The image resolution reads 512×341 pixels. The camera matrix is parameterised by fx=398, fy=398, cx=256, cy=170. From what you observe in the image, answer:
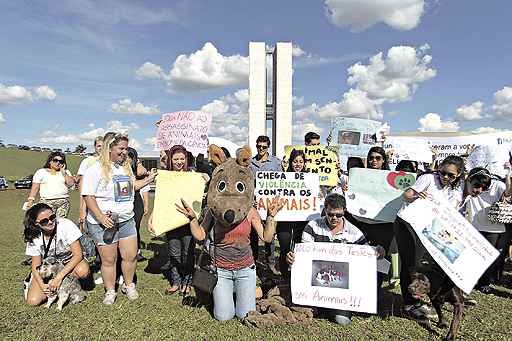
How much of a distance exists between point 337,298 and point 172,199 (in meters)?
2.63

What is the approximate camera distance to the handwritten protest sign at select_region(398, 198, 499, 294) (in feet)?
13.5

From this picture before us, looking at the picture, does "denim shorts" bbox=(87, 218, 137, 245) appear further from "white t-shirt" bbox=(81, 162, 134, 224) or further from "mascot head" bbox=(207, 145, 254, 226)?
"mascot head" bbox=(207, 145, 254, 226)

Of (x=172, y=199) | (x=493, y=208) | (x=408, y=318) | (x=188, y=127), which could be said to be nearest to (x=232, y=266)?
(x=172, y=199)

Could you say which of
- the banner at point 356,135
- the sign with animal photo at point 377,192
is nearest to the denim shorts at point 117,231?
the sign with animal photo at point 377,192

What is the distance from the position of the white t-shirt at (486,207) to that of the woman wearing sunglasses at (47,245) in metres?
5.44

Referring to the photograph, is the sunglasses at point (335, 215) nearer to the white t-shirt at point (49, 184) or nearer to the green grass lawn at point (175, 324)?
the green grass lawn at point (175, 324)

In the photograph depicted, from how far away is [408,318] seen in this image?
15.5ft

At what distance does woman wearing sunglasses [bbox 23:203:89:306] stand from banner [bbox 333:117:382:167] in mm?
4550

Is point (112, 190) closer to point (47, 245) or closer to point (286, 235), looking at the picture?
point (47, 245)

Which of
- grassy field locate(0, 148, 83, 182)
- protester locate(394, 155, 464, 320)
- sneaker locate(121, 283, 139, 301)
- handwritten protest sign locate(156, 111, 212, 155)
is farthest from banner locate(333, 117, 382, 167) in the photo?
grassy field locate(0, 148, 83, 182)

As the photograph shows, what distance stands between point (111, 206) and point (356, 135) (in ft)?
14.2

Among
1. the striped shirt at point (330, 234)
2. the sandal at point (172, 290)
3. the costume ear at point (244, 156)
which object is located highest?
the costume ear at point (244, 156)

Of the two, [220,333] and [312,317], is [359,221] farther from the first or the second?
[220,333]

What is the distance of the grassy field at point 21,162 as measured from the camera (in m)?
57.9
